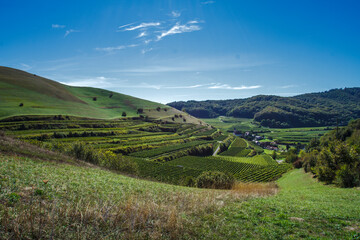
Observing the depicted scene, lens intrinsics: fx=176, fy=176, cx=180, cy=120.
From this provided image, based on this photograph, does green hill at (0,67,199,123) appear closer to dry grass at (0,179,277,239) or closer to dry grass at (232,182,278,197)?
dry grass at (232,182,278,197)

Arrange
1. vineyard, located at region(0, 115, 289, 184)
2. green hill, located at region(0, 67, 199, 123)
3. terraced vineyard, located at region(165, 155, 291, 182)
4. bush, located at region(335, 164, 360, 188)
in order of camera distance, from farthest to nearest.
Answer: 1. green hill, located at region(0, 67, 199, 123)
2. terraced vineyard, located at region(165, 155, 291, 182)
3. vineyard, located at region(0, 115, 289, 184)
4. bush, located at region(335, 164, 360, 188)

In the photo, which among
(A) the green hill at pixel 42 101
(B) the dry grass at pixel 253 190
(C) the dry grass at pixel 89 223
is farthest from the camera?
(A) the green hill at pixel 42 101

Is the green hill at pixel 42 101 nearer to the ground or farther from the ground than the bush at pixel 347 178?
farther from the ground

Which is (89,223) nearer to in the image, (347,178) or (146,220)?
(146,220)

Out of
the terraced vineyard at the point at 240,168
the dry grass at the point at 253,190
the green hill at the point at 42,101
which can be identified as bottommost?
the terraced vineyard at the point at 240,168

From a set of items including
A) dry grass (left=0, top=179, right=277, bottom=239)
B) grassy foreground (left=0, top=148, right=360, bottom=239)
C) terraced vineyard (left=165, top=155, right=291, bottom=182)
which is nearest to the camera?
dry grass (left=0, top=179, right=277, bottom=239)

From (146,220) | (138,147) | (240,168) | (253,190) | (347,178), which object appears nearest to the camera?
(146,220)

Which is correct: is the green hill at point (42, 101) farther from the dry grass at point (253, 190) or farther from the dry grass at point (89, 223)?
the dry grass at point (89, 223)

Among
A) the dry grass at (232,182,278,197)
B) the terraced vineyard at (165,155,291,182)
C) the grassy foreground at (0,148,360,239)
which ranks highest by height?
the grassy foreground at (0,148,360,239)

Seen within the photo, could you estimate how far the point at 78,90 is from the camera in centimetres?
17750

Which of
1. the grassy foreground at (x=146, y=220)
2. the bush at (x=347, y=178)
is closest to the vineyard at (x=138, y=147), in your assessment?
the bush at (x=347, y=178)

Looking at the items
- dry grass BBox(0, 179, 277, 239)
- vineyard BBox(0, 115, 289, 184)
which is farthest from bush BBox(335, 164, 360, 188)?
vineyard BBox(0, 115, 289, 184)

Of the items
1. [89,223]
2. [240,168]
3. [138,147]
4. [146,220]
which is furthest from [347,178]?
[138,147]

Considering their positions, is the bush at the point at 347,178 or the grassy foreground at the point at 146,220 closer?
the grassy foreground at the point at 146,220
